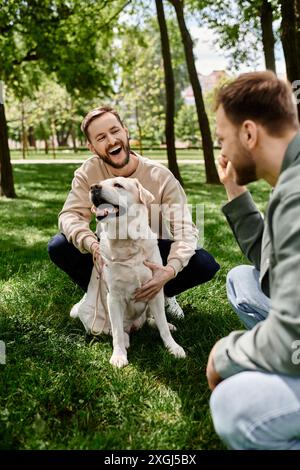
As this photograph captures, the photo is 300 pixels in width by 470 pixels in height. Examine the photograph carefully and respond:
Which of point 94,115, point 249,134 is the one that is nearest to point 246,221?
point 249,134

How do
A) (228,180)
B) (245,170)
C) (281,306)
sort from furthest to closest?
(228,180) → (245,170) → (281,306)

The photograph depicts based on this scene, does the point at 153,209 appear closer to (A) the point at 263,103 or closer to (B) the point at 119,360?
(B) the point at 119,360

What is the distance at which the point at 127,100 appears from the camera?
31.6 m

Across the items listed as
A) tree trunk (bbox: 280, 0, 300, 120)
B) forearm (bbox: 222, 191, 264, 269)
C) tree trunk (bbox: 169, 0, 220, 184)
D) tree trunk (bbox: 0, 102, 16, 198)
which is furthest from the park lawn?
tree trunk (bbox: 169, 0, 220, 184)

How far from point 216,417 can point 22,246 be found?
504 centimetres

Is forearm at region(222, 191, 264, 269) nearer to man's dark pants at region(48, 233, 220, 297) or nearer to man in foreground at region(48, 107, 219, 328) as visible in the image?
man in foreground at region(48, 107, 219, 328)

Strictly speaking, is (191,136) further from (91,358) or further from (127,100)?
(91,358)

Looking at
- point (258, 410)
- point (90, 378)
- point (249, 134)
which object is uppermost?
point (249, 134)

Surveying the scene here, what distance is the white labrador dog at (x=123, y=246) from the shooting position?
3.41m

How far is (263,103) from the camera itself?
1.95 metres

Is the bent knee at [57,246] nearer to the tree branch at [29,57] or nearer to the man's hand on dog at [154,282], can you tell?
A: the man's hand on dog at [154,282]

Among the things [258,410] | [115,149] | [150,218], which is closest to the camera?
[258,410]

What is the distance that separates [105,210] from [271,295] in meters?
1.75
